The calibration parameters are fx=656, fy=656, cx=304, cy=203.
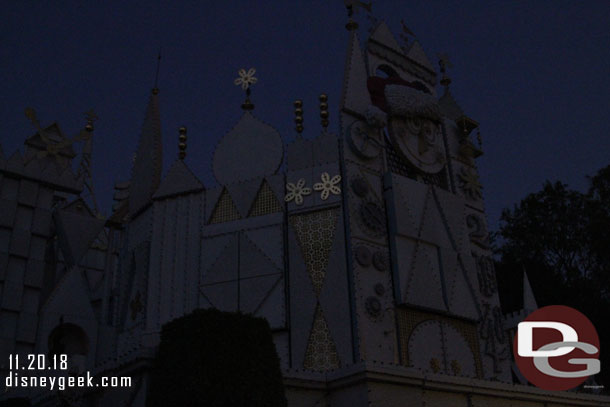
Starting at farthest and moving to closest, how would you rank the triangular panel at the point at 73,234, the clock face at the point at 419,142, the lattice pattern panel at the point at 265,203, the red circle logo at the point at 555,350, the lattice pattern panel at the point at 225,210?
the triangular panel at the point at 73,234, the clock face at the point at 419,142, the lattice pattern panel at the point at 225,210, the lattice pattern panel at the point at 265,203, the red circle logo at the point at 555,350

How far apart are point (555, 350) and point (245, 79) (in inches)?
571

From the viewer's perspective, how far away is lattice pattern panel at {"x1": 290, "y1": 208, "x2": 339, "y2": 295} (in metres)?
20.7

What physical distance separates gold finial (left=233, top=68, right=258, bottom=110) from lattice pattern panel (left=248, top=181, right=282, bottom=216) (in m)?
3.45

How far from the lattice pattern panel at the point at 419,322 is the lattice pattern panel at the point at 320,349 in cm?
228

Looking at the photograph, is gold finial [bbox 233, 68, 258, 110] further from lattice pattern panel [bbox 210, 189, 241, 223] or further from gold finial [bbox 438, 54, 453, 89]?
gold finial [bbox 438, 54, 453, 89]

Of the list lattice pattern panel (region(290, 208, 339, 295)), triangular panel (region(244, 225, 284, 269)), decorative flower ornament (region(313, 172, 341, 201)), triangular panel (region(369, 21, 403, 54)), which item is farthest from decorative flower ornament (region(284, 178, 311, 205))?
triangular panel (region(369, 21, 403, 54))

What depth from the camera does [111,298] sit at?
25188 millimetres

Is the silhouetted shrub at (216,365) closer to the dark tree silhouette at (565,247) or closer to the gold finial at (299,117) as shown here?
the gold finial at (299,117)

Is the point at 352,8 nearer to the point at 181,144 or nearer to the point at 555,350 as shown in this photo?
the point at 181,144

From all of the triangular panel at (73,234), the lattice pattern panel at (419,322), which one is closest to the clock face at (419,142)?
the lattice pattern panel at (419,322)

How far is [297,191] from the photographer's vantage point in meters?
21.8

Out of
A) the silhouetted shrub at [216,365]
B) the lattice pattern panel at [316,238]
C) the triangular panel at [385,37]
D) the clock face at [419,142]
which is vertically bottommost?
the silhouetted shrub at [216,365]

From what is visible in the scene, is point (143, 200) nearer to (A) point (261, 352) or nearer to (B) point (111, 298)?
(B) point (111, 298)

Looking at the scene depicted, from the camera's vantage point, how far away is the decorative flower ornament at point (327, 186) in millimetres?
21422
